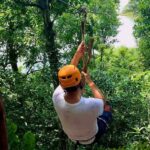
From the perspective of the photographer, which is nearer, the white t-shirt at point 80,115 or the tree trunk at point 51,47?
the white t-shirt at point 80,115

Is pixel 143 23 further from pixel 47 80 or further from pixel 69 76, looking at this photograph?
pixel 69 76

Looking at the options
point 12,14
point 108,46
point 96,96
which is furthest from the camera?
point 108,46

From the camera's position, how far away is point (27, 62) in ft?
36.4

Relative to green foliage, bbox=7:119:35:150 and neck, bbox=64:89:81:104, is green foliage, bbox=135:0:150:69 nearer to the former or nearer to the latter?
green foliage, bbox=7:119:35:150

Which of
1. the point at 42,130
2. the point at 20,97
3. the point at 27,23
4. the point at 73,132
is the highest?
the point at 73,132

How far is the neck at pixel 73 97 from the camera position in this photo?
85.8 inches

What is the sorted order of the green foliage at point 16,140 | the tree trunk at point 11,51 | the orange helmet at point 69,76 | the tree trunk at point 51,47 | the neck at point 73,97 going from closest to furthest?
the orange helmet at point 69,76 < the neck at point 73,97 < the green foliage at point 16,140 < the tree trunk at point 51,47 < the tree trunk at point 11,51

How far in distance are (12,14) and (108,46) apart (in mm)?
10475

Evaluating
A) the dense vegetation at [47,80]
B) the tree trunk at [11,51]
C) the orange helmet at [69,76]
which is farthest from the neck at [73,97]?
the tree trunk at [11,51]

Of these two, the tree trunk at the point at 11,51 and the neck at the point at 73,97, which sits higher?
the neck at the point at 73,97

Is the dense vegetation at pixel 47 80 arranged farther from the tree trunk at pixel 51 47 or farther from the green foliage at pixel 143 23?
the green foliage at pixel 143 23

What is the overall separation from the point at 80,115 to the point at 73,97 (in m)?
0.11

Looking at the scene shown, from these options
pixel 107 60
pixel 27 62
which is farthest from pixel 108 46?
pixel 27 62

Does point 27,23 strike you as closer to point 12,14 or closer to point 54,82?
point 12,14
